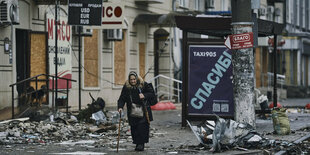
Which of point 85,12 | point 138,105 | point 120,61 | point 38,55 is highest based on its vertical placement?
point 85,12

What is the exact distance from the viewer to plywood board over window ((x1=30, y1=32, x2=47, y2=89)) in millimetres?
23547

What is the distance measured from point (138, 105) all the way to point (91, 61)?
1344 centimetres

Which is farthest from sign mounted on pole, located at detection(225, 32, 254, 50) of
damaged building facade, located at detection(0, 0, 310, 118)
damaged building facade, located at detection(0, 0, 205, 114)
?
damaged building facade, located at detection(0, 0, 205, 114)

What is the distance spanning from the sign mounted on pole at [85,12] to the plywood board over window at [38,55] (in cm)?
280

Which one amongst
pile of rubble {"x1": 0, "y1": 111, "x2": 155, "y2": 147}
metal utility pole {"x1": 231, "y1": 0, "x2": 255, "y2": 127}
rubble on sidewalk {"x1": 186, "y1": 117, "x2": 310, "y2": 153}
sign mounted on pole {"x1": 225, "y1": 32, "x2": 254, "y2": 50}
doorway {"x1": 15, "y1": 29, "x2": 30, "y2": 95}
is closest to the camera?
rubble on sidewalk {"x1": 186, "y1": 117, "x2": 310, "y2": 153}

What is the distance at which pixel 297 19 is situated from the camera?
63.6 metres

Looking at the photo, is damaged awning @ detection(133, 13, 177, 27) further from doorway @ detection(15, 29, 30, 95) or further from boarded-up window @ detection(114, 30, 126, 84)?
doorway @ detection(15, 29, 30, 95)

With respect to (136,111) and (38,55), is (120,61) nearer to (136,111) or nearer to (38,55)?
(38,55)

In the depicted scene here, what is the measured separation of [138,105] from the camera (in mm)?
14633

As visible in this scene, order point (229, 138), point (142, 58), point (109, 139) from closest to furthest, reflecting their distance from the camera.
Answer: point (229, 138)
point (109, 139)
point (142, 58)

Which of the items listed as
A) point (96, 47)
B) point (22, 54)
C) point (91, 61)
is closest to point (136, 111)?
point (22, 54)

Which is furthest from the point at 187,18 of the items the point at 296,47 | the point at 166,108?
the point at 296,47

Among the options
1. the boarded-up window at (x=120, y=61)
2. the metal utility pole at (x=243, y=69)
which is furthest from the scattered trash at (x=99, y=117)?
the boarded-up window at (x=120, y=61)

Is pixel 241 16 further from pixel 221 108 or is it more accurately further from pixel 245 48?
pixel 221 108
